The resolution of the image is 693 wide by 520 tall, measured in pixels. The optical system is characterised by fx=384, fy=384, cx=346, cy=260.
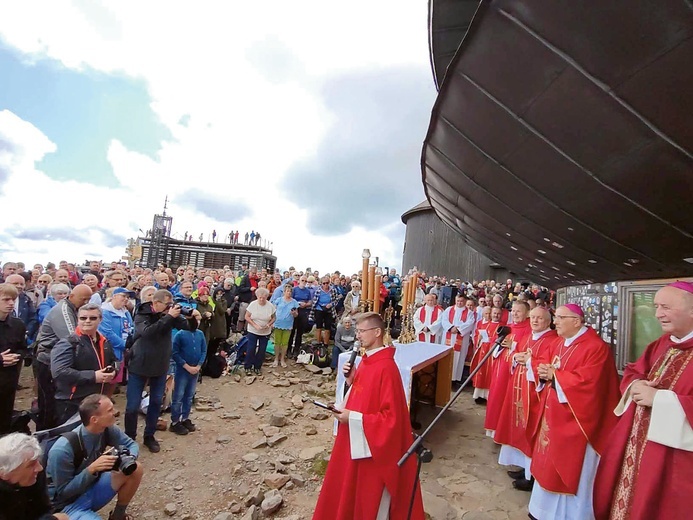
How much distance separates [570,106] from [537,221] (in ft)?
7.30

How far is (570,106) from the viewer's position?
2.55 metres

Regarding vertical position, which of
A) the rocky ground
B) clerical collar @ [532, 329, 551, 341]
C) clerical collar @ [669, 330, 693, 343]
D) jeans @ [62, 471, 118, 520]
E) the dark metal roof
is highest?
the dark metal roof

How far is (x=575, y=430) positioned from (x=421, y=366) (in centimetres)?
202

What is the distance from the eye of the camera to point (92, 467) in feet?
9.53

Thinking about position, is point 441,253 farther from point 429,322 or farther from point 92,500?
point 92,500

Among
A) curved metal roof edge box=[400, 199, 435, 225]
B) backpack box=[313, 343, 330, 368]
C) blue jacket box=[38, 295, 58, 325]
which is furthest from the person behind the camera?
curved metal roof edge box=[400, 199, 435, 225]

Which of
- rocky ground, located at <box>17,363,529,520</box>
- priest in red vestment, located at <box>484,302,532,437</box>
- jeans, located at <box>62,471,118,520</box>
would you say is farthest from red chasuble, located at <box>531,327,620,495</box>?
jeans, located at <box>62,471,118,520</box>

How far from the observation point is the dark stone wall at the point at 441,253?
70.0 feet

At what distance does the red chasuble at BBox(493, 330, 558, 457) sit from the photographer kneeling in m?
3.87

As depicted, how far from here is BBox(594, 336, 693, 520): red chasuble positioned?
2348 mm

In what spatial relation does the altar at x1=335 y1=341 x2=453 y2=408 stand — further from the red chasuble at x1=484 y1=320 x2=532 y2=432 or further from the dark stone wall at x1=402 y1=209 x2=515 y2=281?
the dark stone wall at x1=402 y1=209 x2=515 y2=281

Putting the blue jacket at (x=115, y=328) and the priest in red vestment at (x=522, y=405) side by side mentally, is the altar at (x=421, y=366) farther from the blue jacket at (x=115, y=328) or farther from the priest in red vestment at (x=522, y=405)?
the blue jacket at (x=115, y=328)

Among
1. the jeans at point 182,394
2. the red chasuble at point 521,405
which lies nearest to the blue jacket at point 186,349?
the jeans at point 182,394

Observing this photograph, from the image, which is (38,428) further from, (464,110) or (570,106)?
(570,106)
